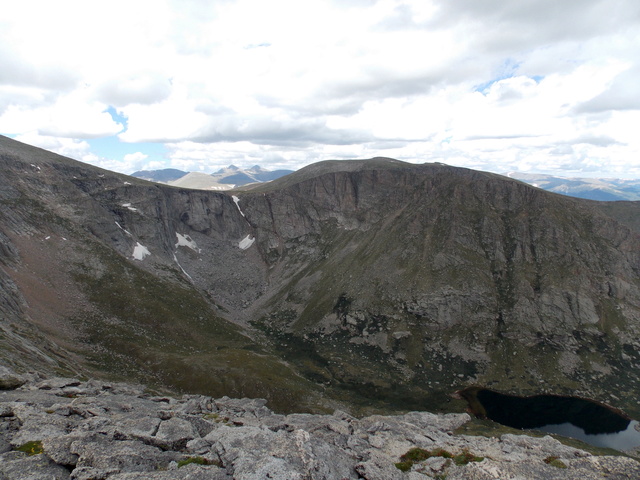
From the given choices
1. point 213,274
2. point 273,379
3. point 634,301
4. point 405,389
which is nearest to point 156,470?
point 273,379

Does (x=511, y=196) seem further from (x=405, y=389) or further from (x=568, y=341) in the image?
(x=405, y=389)

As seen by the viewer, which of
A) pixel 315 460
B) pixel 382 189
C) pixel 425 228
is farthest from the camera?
pixel 382 189

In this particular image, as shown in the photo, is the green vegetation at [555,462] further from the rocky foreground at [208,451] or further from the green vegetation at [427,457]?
the green vegetation at [427,457]

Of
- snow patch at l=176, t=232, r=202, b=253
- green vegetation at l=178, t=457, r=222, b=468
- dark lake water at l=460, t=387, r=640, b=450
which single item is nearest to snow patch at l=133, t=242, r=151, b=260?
snow patch at l=176, t=232, r=202, b=253

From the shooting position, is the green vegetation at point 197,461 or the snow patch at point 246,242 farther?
the snow patch at point 246,242

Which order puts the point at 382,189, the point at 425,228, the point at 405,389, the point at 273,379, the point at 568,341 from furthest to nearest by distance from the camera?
the point at 382,189 < the point at 425,228 < the point at 568,341 < the point at 405,389 < the point at 273,379

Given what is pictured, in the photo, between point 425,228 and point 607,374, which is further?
point 425,228

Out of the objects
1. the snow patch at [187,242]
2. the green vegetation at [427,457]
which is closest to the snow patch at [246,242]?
the snow patch at [187,242]
